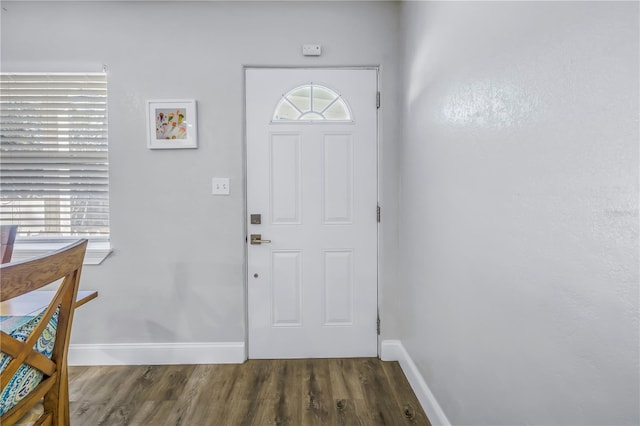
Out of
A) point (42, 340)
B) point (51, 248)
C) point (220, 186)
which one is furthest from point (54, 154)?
point (42, 340)

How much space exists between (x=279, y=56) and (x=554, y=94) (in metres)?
1.84

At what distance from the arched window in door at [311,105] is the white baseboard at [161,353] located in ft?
5.48

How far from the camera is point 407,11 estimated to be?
204cm

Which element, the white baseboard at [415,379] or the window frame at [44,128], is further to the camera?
the window frame at [44,128]

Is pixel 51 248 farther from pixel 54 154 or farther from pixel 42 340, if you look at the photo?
pixel 42 340

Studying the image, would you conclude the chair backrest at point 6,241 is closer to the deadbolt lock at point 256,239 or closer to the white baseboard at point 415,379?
the deadbolt lock at point 256,239

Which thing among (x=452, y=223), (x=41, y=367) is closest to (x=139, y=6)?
(x=41, y=367)

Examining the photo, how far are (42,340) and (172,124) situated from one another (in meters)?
1.59

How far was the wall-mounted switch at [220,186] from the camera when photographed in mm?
2242

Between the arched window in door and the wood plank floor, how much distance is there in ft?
5.68

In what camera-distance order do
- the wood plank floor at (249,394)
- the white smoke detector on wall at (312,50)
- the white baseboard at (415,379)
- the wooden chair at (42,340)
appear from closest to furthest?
the wooden chair at (42,340)
the white baseboard at (415,379)
the wood plank floor at (249,394)
the white smoke detector on wall at (312,50)

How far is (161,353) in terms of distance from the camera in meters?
2.25

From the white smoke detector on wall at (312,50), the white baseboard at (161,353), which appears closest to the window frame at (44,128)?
the white baseboard at (161,353)

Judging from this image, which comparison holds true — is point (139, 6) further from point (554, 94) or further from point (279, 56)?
point (554, 94)
